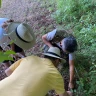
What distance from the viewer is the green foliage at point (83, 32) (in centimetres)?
274

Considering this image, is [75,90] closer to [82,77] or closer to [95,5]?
[82,77]

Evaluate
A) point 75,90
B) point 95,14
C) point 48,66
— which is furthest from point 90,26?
point 48,66

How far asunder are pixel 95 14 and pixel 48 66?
212cm

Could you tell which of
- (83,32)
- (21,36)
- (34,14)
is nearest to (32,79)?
(21,36)

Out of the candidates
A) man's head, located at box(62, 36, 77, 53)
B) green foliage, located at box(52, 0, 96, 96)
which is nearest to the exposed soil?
green foliage, located at box(52, 0, 96, 96)

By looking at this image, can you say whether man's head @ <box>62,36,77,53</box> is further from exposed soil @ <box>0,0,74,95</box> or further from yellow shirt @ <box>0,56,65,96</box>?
exposed soil @ <box>0,0,74,95</box>

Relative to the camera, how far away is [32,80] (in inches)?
76.4

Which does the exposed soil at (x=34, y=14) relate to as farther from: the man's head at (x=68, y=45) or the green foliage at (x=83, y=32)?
the man's head at (x=68, y=45)

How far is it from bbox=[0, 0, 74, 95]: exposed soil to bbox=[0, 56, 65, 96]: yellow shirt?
1.41m

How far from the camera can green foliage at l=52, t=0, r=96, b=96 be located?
2736 mm

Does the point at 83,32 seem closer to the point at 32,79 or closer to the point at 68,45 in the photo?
the point at 68,45

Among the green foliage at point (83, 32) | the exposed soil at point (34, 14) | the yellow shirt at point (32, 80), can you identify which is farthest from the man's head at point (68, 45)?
the exposed soil at point (34, 14)

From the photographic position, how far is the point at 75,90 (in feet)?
8.85

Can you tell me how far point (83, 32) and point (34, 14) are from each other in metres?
1.79
